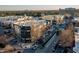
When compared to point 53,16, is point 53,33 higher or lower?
lower

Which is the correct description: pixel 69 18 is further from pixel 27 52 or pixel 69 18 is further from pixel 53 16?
pixel 27 52

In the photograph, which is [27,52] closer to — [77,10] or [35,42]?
[35,42]

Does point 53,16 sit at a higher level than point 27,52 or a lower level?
higher
